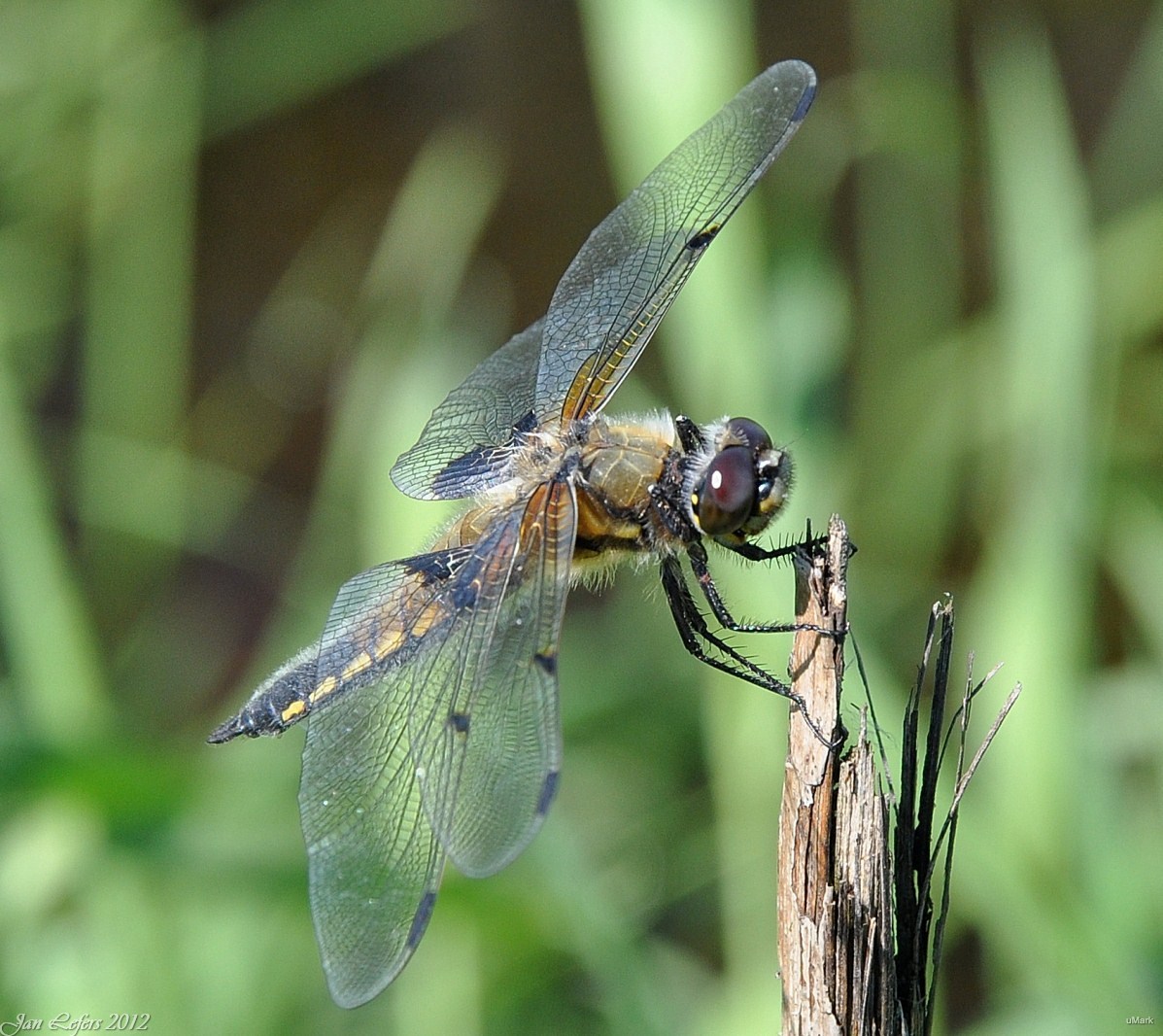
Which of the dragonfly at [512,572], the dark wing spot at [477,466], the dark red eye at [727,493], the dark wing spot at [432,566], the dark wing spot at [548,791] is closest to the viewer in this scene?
the dark wing spot at [548,791]

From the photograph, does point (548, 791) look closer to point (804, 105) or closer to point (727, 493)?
point (727, 493)

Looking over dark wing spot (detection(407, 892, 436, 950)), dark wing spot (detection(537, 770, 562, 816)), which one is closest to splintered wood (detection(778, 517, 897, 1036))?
dark wing spot (detection(537, 770, 562, 816))

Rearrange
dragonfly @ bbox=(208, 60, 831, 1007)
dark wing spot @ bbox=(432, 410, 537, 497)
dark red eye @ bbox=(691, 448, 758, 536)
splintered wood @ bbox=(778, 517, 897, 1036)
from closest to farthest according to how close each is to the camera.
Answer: splintered wood @ bbox=(778, 517, 897, 1036) → dragonfly @ bbox=(208, 60, 831, 1007) → dark red eye @ bbox=(691, 448, 758, 536) → dark wing spot @ bbox=(432, 410, 537, 497)

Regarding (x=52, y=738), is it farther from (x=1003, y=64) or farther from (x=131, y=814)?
(x=1003, y=64)

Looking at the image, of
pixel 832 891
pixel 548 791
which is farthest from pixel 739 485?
pixel 832 891

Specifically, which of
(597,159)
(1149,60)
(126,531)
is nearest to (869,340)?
(1149,60)

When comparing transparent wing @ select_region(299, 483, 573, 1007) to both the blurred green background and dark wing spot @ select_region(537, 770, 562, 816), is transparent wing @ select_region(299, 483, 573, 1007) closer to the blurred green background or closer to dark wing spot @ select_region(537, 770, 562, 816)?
dark wing spot @ select_region(537, 770, 562, 816)

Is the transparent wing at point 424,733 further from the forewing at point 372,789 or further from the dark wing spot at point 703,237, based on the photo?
the dark wing spot at point 703,237

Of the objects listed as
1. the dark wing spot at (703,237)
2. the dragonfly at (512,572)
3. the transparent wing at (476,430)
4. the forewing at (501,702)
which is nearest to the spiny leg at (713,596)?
the dragonfly at (512,572)

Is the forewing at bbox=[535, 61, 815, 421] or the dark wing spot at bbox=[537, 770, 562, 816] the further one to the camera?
the forewing at bbox=[535, 61, 815, 421]
